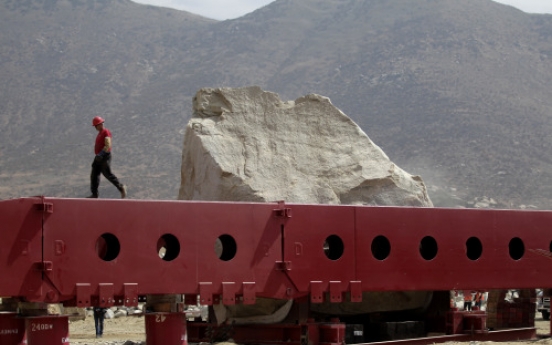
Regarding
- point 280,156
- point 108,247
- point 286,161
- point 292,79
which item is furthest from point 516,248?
point 292,79

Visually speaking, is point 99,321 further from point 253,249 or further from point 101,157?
point 253,249

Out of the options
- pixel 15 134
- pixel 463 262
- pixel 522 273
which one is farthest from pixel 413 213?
pixel 15 134

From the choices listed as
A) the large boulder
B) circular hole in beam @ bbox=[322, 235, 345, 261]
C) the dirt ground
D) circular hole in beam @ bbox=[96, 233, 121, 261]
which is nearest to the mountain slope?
the dirt ground

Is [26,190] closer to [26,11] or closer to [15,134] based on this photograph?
[15,134]

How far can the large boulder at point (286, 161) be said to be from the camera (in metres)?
18.6

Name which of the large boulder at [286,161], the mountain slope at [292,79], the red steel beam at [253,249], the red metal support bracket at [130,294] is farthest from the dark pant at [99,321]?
the mountain slope at [292,79]

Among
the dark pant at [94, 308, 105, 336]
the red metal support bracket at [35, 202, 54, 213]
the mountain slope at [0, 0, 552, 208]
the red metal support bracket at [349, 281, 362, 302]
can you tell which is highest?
the mountain slope at [0, 0, 552, 208]

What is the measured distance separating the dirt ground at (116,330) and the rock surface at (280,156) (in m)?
5.55

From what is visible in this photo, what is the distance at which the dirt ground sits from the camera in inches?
958

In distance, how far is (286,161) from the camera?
19172 mm

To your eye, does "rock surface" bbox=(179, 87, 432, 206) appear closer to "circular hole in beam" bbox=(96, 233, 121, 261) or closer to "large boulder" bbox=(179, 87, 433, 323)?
"large boulder" bbox=(179, 87, 433, 323)

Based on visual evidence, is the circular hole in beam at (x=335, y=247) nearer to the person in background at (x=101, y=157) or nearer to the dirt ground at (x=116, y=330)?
the person in background at (x=101, y=157)

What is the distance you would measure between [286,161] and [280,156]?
0.44ft

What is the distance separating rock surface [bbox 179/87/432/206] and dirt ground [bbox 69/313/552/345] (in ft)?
18.2
